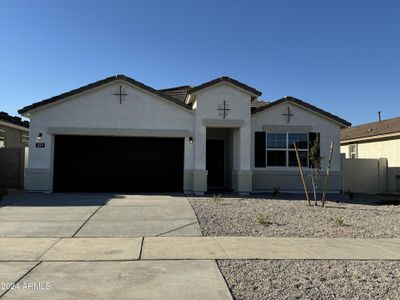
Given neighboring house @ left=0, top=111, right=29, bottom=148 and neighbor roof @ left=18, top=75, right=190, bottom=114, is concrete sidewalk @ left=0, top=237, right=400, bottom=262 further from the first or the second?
neighboring house @ left=0, top=111, right=29, bottom=148

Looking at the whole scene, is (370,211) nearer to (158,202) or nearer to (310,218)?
(310,218)

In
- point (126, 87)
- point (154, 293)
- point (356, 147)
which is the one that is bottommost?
point (154, 293)

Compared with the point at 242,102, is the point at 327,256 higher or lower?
lower

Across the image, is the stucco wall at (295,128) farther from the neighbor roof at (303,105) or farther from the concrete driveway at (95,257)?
the concrete driveway at (95,257)

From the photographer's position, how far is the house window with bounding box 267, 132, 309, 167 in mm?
19719

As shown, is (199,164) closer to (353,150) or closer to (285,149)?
(285,149)

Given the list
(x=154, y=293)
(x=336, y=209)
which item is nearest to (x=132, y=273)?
(x=154, y=293)

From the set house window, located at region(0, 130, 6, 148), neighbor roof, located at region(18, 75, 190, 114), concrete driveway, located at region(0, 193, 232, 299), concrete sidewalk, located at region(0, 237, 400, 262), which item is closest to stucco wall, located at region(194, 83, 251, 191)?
neighbor roof, located at region(18, 75, 190, 114)

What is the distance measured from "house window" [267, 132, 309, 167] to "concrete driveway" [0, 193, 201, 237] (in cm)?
527

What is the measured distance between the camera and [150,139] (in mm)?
19141

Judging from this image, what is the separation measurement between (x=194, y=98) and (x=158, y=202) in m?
5.68

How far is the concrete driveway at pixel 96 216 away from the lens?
9703 mm

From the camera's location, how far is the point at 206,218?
1166 centimetres

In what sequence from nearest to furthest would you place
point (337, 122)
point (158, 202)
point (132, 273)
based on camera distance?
point (132, 273) < point (158, 202) < point (337, 122)
